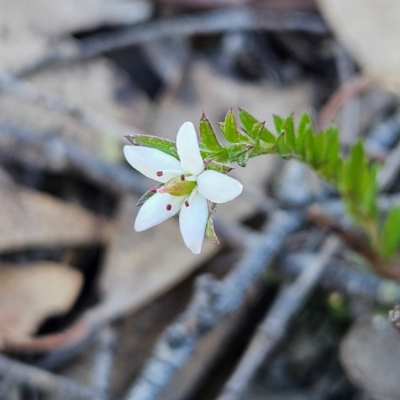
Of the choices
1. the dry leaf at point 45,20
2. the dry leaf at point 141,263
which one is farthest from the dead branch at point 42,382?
the dry leaf at point 45,20

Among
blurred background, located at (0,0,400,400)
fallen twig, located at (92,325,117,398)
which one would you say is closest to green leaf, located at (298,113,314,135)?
blurred background, located at (0,0,400,400)

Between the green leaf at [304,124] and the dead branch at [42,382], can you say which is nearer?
the green leaf at [304,124]

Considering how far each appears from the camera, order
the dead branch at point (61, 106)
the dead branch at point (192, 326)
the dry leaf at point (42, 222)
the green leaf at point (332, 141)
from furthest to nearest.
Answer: the dead branch at point (61, 106)
the dry leaf at point (42, 222)
the dead branch at point (192, 326)
the green leaf at point (332, 141)

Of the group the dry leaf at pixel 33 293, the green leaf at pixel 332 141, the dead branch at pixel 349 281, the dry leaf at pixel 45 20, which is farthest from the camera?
the dry leaf at pixel 45 20

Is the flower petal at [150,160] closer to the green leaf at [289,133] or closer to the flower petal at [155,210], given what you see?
the flower petal at [155,210]

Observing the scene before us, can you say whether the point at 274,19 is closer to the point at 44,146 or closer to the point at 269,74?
the point at 269,74

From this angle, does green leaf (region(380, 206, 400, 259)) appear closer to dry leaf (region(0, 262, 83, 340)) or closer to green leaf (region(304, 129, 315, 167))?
green leaf (region(304, 129, 315, 167))

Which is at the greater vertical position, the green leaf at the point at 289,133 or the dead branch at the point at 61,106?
the dead branch at the point at 61,106

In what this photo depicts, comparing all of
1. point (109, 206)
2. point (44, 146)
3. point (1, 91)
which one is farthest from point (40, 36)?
point (109, 206)

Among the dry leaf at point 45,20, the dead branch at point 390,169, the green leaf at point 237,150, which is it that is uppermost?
the dry leaf at point 45,20
